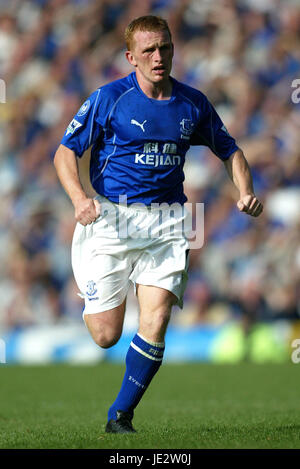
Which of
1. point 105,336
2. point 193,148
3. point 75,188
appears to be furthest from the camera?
point 193,148

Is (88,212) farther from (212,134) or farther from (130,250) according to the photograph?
(212,134)

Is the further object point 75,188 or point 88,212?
point 75,188

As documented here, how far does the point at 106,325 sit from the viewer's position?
4.92 m

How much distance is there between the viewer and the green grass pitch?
417 cm

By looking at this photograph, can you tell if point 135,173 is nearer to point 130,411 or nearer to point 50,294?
point 130,411

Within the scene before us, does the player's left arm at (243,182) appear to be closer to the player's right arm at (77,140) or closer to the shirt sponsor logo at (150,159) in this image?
the shirt sponsor logo at (150,159)

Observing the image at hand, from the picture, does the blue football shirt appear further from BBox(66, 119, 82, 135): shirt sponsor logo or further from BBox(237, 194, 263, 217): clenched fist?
BBox(237, 194, 263, 217): clenched fist

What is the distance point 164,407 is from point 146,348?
2.05m

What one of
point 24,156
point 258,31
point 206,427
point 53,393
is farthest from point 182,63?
point 206,427

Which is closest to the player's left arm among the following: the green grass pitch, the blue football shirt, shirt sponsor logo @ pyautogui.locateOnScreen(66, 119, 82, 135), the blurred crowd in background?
the blue football shirt

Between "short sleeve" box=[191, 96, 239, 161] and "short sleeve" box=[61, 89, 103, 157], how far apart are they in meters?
0.62

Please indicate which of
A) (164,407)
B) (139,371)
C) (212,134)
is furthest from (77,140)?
(164,407)

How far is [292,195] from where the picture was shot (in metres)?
13.1

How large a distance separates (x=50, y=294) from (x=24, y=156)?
105 inches
